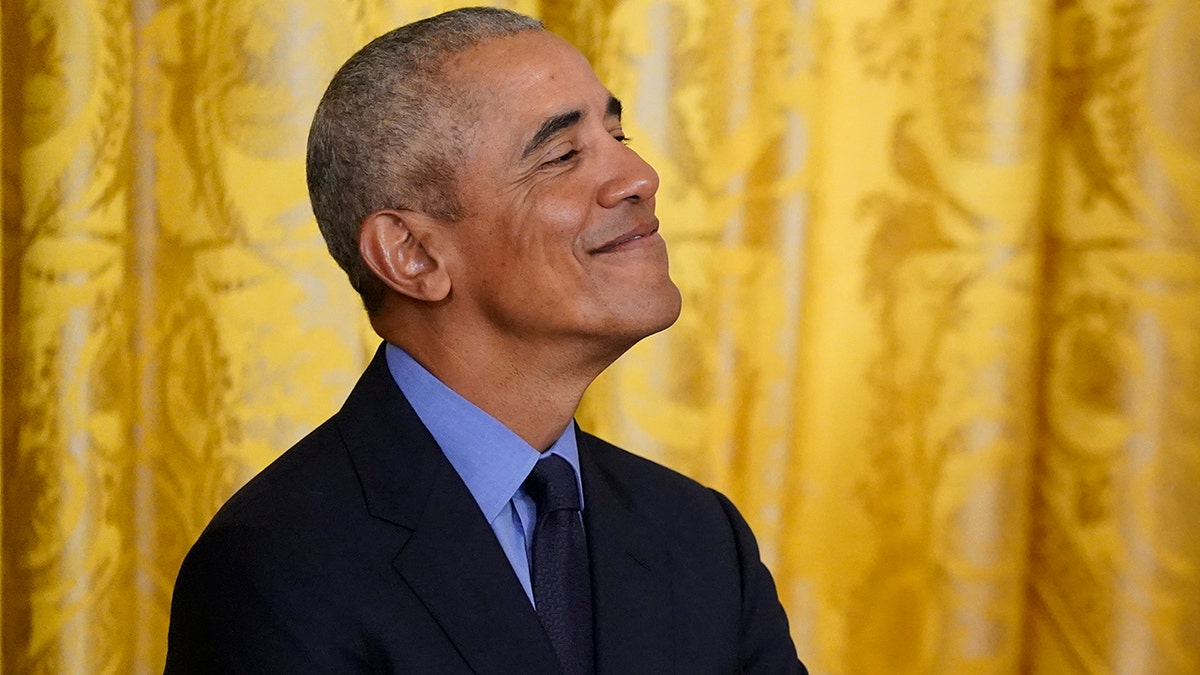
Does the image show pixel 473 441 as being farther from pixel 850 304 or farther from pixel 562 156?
pixel 850 304

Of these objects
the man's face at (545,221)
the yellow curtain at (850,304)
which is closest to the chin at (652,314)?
the man's face at (545,221)

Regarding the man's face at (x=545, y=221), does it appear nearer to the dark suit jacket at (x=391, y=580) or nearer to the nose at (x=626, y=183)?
the nose at (x=626, y=183)

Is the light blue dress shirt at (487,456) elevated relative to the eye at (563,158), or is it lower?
lower

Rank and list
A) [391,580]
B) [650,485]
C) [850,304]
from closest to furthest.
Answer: [391,580]
[650,485]
[850,304]

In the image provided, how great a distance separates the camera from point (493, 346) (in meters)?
1.31

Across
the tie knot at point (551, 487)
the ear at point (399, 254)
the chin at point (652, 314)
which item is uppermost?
the ear at point (399, 254)

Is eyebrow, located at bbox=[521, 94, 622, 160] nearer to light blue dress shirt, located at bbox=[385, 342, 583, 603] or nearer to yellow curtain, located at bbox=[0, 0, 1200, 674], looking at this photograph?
light blue dress shirt, located at bbox=[385, 342, 583, 603]

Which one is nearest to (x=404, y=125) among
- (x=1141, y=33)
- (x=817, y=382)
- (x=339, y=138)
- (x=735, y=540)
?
(x=339, y=138)

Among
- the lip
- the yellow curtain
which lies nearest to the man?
the lip

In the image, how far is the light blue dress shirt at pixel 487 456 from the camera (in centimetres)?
125

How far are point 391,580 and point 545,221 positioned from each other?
1.20ft

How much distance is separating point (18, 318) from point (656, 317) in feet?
2.91

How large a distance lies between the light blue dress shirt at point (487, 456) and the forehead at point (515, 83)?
10.5 inches

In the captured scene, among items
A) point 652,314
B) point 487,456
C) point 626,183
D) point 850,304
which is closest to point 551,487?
point 487,456
